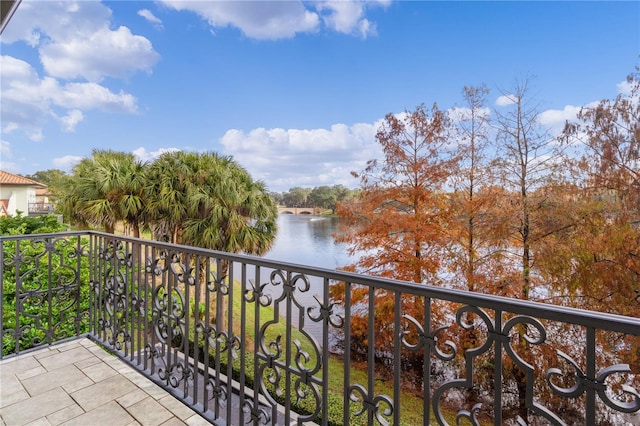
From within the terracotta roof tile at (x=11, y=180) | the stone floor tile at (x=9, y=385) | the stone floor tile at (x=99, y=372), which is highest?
the terracotta roof tile at (x=11, y=180)

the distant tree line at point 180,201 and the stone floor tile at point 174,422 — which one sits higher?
Answer: the distant tree line at point 180,201

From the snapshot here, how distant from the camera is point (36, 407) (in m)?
1.90

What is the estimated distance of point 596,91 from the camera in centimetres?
648

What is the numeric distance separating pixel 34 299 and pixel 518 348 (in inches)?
246

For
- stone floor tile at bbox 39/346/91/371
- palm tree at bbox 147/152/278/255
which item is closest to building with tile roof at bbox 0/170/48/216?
palm tree at bbox 147/152/278/255

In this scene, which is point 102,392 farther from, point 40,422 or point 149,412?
point 149,412

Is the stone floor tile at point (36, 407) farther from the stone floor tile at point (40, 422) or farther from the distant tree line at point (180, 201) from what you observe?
the distant tree line at point (180, 201)

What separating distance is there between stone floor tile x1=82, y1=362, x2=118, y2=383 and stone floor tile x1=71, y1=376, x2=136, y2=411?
0.21 ft

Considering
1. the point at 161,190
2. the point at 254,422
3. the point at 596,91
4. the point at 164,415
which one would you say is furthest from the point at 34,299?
the point at 596,91

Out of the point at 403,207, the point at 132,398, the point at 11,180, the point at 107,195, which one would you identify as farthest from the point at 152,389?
the point at 11,180

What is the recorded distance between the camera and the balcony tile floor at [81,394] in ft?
5.92

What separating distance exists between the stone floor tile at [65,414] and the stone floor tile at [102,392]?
1.3 inches

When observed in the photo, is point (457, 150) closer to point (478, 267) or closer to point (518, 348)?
point (478, 267)

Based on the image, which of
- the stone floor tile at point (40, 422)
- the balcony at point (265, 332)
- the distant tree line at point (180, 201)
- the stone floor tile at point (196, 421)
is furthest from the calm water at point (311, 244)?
the stone floor tile at point (40, 422)
